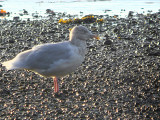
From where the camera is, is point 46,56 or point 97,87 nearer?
point 46,56

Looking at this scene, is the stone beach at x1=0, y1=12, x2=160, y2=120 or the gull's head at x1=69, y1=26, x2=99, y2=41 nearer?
the stone beach at x1=0, y1=12, x2=160, y2=120

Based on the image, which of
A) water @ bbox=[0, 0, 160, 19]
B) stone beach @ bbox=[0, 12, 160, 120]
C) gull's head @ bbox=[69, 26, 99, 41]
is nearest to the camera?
stone beach @ bbox=[0, 12, 160, 120]

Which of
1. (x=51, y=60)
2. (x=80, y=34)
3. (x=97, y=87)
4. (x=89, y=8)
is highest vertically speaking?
(x=80, y=34)

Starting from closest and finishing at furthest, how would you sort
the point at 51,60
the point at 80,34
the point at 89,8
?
the point at 51,60 → the point at 80,34 → the point at 89,8

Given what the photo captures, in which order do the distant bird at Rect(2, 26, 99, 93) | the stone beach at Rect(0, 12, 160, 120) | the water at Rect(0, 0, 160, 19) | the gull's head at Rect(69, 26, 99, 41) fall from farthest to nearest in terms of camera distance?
1. the water at Rect(0, 0, 160, 19)
2. the gull's head at Rect(69, 26, 99, 41)
3. the distant bird at Rect(2, 26, 99, 93)
4. the stone beach at Rect(0, 12, 160, 120)

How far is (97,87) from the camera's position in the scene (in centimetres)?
826

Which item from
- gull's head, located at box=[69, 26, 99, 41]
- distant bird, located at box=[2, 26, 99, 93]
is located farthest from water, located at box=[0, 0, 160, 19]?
Answer: distant bird, located at box=[2, 26, 99, 93]

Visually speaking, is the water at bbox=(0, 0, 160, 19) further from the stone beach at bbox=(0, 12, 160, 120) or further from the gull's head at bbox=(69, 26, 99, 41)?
the gull's head at bbox=(69, 26, 99, 41)

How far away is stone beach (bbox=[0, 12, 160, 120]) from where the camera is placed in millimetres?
6719

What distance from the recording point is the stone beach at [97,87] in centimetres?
672

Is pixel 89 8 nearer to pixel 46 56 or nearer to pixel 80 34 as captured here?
pixel 80 34

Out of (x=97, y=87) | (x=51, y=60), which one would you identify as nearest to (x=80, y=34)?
(x=51, y=60)

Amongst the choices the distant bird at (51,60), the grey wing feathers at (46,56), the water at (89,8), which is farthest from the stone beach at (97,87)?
the water at (89,8)

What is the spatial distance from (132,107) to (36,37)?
9.49m
